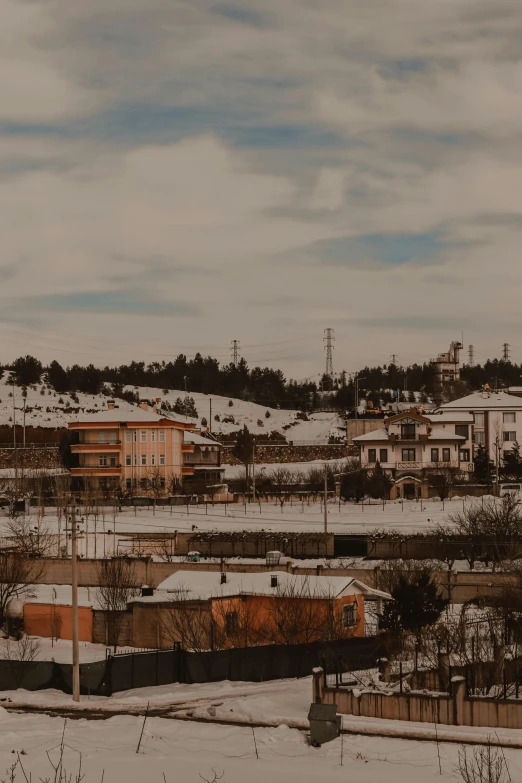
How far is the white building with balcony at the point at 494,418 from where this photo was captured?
3041 inches

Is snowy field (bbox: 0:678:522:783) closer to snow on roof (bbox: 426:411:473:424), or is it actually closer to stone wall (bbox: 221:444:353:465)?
snow on roof (bbox: 426:411:473:424)

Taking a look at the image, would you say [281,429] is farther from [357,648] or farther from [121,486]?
[357,648]

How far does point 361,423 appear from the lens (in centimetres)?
8312

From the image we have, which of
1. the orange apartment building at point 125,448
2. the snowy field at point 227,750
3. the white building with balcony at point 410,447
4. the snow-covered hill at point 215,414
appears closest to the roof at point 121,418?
the orange apartment building at point 125,448

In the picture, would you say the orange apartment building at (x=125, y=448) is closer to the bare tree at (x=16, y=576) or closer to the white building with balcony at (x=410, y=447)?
the white building with balcony at (x=410, y=447)

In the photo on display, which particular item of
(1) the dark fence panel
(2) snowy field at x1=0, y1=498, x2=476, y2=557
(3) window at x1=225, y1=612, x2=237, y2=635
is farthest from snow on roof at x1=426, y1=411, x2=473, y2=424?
(1) the dark fence panel

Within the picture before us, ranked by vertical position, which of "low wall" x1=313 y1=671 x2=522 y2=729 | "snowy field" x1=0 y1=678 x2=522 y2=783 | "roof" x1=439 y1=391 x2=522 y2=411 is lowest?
"snowy field" x1=0 y1=678 x2=522 y2=783

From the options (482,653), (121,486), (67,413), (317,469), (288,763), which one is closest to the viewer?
(288,763)

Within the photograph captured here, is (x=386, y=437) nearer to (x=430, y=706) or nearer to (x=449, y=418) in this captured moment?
(x=449, y=418)

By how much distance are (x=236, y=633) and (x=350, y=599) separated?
12.2ft

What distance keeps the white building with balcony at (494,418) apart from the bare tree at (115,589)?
39584mm

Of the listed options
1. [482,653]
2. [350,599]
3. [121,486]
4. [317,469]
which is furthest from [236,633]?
[317,469]

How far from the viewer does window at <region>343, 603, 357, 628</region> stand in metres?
32.8

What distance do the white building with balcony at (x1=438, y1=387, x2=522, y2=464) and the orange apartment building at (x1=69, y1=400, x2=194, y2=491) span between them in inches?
834
